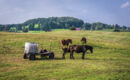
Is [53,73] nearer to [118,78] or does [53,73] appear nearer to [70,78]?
[70,78]

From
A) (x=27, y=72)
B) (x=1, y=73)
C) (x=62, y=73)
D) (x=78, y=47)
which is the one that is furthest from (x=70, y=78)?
(x=78, y=47)

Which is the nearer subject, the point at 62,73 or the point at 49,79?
the point at 49,79

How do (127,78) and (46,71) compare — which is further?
(46,71)

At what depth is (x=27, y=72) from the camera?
1762 centimetres

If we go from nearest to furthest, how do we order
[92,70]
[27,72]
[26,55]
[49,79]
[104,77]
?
[49,79]
[104,77]
[27,72]
[92,70]
[26,55]

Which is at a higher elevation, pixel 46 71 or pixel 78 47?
pixel 78 47

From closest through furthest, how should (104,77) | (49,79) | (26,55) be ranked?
1. (49,79)
2. (104,77)
3. (26,55)

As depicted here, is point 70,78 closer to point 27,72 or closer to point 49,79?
point 49,79

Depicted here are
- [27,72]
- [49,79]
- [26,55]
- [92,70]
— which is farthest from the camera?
[26,55]

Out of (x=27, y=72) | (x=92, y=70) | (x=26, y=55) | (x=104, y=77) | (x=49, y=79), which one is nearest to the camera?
(x=49, y=79)

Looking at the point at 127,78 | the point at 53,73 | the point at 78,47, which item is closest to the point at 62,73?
the point at 53,73

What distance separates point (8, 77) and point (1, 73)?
1.67 metres

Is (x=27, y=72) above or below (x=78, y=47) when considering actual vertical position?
below

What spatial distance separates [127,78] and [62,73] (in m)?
6.78
